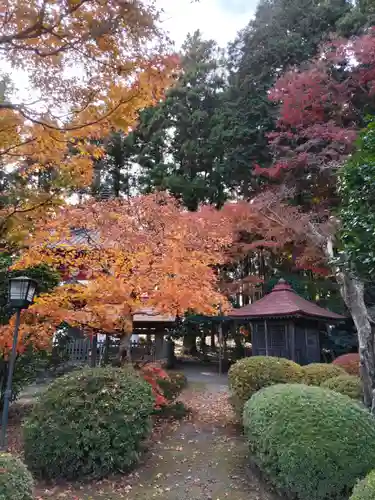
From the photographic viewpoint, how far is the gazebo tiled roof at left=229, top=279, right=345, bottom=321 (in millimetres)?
11567

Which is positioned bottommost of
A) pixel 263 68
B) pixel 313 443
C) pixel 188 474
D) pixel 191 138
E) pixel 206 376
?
pixel 188 474

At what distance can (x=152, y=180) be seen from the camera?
18.5 meters

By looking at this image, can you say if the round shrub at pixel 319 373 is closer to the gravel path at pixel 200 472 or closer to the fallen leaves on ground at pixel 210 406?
the gravel path at pixel 200 472

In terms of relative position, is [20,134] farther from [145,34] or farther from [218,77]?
[218,77]

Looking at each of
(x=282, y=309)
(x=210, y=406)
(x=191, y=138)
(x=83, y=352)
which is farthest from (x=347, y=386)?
(x=191, y=138)

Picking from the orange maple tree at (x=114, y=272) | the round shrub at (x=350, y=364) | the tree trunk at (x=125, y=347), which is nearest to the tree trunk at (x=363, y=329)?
the round shrub at (x=350, y=364)

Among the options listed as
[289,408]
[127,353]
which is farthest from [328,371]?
[127,353]

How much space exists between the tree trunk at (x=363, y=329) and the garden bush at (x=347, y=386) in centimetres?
11

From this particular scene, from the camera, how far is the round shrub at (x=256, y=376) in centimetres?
602

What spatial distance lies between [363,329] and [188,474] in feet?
12.5

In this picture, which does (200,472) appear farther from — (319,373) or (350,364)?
(350,364)

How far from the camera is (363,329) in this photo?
646 centimetres

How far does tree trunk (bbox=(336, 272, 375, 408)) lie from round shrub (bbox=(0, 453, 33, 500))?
15.5 ft

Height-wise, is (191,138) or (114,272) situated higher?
(191,138)
